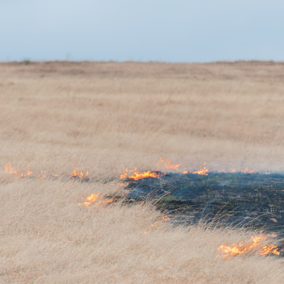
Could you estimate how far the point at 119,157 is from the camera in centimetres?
1183

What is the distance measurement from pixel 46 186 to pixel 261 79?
26.2 metres

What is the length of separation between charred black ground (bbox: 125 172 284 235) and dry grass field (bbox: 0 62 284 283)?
74 centimetres

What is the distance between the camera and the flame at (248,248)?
551 centimetres

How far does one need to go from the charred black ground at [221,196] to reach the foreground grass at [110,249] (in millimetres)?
817

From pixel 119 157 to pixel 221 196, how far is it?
168 inches

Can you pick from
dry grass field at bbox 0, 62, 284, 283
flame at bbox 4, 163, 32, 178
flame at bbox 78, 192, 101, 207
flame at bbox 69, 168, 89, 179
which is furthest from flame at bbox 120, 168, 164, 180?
flame at bbox 4, 163, 32, 178

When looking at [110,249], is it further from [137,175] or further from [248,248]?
[137,175]

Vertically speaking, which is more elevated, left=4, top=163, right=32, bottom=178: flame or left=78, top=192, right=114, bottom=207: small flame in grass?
left=4, top=163, right=32, bottom=178: flame

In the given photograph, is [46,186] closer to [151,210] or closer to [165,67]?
[151,210]

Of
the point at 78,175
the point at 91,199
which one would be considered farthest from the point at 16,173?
the point at 91,199

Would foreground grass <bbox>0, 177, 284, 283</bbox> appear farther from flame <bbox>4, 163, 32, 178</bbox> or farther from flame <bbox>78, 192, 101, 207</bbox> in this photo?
flame <bbox>4, 163, 32, 178</bbox>

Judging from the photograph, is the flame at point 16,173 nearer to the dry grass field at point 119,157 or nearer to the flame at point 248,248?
the dry grass field at point 119,157

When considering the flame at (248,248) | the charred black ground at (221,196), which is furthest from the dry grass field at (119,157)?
the charred black ground at (221,196)

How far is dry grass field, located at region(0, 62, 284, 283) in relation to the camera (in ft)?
16.0
